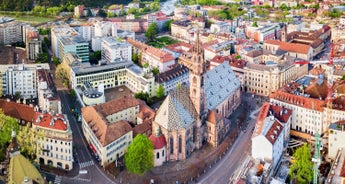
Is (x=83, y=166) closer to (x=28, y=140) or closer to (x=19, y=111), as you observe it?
(x=28, y=140)

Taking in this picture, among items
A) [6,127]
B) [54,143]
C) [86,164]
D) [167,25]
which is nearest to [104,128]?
[86,164]

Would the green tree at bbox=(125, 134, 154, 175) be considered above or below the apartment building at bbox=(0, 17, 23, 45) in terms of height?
below

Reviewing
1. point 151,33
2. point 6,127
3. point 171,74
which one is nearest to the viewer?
point 6,127

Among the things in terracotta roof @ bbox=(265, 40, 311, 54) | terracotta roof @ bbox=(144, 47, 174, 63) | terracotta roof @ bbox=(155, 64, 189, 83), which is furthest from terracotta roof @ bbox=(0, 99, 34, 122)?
terracotta roof @ bbox=(265, 40, 311, 54)

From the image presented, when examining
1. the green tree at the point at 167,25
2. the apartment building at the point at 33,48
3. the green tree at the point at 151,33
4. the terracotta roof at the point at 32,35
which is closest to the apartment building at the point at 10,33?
the terracotta roof at the point at 32,35

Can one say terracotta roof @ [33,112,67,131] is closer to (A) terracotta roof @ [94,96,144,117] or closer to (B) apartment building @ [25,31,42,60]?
(A) terracotta roof @ [94,96,144,117]

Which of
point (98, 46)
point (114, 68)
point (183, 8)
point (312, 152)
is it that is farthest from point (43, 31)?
point (312, 152)

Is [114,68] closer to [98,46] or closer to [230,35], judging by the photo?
[98,46]
